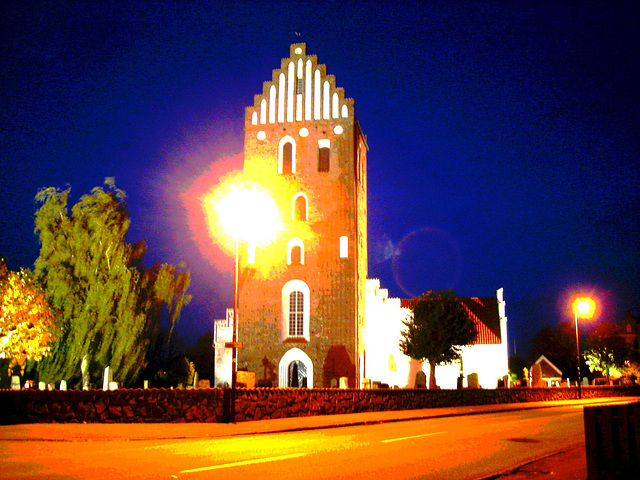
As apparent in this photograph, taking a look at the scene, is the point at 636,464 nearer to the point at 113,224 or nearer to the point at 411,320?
the point at 113,224

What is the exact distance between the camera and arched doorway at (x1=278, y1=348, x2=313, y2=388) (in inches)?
1777

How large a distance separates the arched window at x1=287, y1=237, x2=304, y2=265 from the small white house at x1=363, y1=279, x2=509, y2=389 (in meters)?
8.39

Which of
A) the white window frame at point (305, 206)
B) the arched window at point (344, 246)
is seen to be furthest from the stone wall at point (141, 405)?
the white window frame at point (305, 206)

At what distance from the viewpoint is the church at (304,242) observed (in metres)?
45.3

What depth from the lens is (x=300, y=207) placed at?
4766 centimetres

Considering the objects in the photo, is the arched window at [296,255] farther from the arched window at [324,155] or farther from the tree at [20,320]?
the tree at [20,320]

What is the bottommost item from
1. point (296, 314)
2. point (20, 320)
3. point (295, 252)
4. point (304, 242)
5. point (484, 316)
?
point (20, 320)

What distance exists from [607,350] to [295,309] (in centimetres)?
3365

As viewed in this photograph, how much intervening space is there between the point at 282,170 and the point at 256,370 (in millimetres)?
13853

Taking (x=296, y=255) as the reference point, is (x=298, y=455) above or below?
below

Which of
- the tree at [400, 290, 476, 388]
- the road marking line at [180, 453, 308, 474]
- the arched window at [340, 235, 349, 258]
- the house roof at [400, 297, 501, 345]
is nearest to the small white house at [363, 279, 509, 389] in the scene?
the house roof at [400, 297, 501, 345]

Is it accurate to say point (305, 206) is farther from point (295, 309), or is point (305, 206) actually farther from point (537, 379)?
point (537, 379)

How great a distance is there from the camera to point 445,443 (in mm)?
14031

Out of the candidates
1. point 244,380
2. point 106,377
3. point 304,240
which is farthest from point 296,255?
point 244,380
